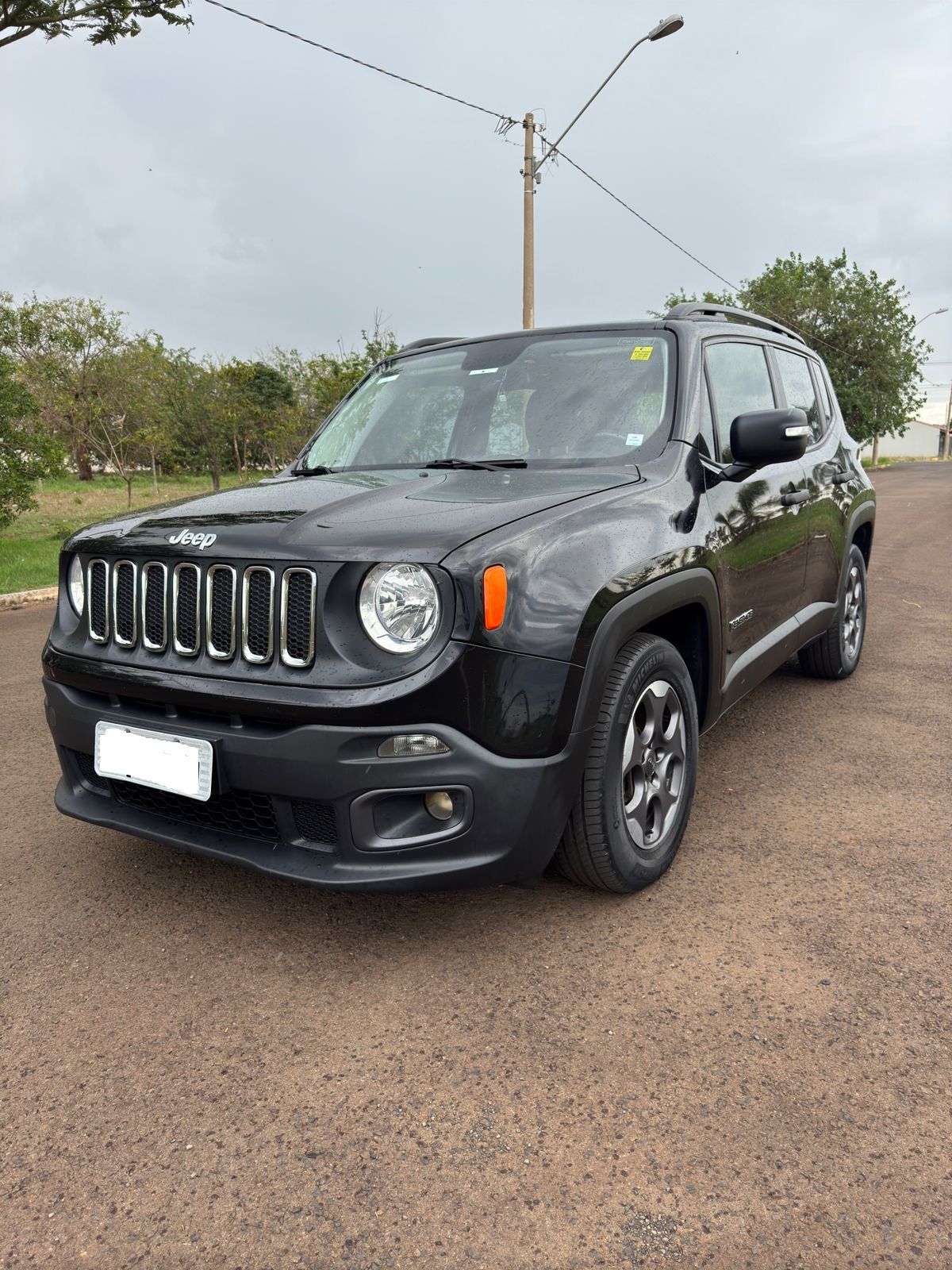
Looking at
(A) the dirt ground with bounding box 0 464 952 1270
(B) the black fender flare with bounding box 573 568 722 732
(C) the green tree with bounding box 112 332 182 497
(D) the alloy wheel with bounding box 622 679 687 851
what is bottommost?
(A) the dirt ground with bounding box 0 464 952 1270

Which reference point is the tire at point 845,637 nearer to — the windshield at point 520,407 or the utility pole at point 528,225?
the windshield at point 520,407

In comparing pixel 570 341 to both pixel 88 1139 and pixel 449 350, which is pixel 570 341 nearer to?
pixel 449 350

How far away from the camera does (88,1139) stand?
1924 mm

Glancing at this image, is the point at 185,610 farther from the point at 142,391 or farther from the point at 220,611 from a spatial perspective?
the point at 142,391

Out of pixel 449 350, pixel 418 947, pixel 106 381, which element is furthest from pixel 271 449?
pixel 418 947

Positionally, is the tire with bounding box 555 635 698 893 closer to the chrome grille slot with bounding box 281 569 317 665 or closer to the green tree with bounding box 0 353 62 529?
the chrome grille slot with bounding box 281 569 317 665

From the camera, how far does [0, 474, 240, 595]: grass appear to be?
10.1m

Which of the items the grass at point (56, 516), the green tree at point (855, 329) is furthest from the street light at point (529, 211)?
the green tree at point (855, 329)

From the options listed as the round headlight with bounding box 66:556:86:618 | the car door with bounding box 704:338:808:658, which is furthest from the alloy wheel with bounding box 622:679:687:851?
the round headlight with bounding box 66:556:86:618

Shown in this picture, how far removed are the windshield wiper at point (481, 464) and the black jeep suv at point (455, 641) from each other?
0.5 inches

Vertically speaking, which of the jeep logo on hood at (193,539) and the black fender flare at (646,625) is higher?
the jeep logo on hood at (193,539)

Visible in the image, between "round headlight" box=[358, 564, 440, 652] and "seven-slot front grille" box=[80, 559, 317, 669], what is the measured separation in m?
0.14

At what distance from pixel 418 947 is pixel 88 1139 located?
0.95 metres

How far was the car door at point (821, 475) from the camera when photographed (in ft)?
14.1
